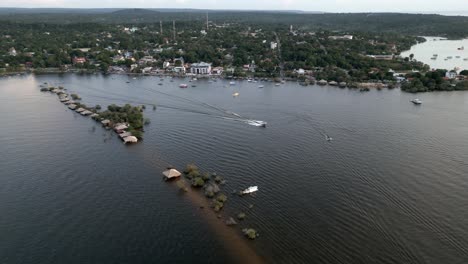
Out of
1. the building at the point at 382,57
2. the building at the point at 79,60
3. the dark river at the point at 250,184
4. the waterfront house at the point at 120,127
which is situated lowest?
the dark river at the point at 250,184

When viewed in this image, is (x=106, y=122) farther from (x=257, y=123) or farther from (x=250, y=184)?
(x=250, y=184)

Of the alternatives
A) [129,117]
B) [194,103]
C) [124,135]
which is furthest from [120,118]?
[194,103]

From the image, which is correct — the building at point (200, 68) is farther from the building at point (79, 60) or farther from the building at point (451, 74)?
the building at point (451, 74)

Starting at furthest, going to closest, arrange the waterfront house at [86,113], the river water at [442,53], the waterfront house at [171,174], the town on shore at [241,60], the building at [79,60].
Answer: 1. the building at [79,60]
2. the river water at [442,53]
3. the town on shore at [241,60]
4. the waterfront house at [86,113]
5. the waterfront house at [171,174]

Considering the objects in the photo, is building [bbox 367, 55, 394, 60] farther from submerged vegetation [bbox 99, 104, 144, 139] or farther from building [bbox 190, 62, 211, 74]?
submerged vegetation [bbox 99, 104, 144, 139]

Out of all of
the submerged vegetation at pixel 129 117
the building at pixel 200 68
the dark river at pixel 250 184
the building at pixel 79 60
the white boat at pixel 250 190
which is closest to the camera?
the dark river at pixel 250 184

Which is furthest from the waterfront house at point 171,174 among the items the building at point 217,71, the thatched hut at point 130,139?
the building at point 217,71

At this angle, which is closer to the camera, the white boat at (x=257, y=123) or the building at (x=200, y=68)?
the white boat at (x=257, y=123)

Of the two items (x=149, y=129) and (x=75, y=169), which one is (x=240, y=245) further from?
(x=149, y=129)

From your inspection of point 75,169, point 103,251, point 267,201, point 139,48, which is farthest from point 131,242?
point 139,48
